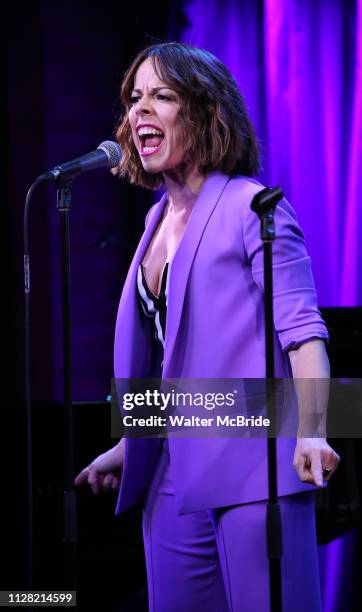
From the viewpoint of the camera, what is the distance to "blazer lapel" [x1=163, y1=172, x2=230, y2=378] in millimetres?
1638

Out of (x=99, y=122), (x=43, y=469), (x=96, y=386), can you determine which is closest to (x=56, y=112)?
(x=99, y=122)

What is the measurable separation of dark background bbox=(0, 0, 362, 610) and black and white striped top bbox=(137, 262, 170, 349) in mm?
1395

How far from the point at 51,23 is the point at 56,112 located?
447 mm

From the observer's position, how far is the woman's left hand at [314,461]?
1447mm

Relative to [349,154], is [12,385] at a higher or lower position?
lower

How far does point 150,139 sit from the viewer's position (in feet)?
5.93

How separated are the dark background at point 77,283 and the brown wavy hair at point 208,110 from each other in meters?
1.56

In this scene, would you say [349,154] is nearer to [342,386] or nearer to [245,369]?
[342,386]

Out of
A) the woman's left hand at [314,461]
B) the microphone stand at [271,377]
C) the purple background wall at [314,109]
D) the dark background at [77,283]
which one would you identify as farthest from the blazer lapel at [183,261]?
the purple background wall at [314,109]

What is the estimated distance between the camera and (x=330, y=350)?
10.9 feet

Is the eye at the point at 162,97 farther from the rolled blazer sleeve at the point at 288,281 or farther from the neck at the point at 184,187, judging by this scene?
the rolled blazer sleeve at the point at 288,281

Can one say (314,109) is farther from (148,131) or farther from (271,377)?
(271,377)

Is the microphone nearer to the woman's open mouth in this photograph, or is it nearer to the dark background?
the woman's open mouth

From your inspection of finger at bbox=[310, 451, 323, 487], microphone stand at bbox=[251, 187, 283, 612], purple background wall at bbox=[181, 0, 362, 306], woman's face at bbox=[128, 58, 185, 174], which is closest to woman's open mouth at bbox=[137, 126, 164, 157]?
woman's face at bbox=[128, 58, 185, 174]
